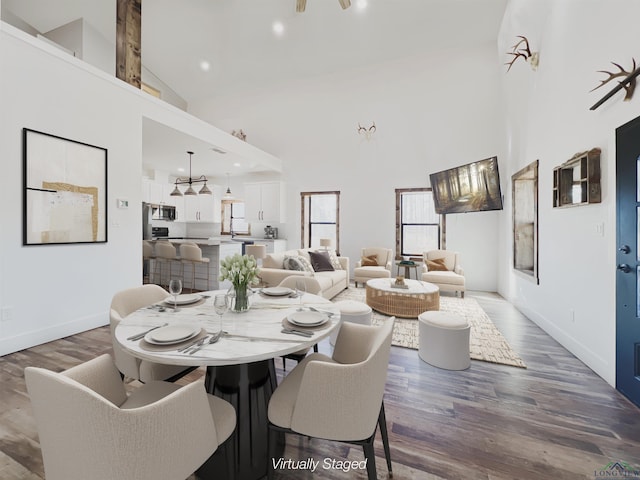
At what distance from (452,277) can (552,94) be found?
2947mm

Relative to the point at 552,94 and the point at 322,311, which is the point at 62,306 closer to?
the point at 322,311

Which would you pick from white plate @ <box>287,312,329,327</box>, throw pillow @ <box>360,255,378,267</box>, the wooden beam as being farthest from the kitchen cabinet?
white plate @ <box>287,312,329,327</box>

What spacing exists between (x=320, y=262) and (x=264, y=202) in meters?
2.89

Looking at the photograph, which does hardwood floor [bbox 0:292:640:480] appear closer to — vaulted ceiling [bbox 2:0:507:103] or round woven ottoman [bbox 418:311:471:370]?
round woven ottoman [bbox 418:311:471:370]

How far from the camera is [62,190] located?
2.97 meters

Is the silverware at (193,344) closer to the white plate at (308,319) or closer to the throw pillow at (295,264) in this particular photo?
the white plate at (308,319)

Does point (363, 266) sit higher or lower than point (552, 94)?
lower

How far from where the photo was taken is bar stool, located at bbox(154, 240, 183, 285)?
5363 mm

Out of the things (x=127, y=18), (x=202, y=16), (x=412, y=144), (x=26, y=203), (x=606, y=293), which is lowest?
(x=606, y=293)

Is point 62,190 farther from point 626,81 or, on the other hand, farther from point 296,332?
point 626,81

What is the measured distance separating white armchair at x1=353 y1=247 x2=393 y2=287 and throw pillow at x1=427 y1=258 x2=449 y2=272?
2.52 ft

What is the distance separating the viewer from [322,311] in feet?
5.51

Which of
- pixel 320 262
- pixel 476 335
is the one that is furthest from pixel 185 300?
pixel 320 262

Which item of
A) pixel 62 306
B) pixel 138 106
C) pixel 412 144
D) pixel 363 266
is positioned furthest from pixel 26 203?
pixel 412 144
